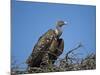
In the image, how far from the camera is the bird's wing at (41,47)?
172 cm

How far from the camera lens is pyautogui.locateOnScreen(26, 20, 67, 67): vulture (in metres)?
1.73

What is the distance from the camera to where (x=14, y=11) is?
167 centimetres

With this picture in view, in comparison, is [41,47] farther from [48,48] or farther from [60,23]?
[60,23]

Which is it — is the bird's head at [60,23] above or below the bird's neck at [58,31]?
above

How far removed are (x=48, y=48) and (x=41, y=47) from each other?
0.07 m

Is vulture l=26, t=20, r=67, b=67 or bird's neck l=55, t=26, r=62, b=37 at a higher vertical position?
bird's neck l=55, t=26, r=62, b=37

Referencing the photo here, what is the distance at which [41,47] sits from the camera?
1.75 metres

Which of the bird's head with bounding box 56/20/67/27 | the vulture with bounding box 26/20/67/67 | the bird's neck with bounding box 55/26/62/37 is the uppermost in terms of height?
the bird's head with bounding box 56/20/67/27

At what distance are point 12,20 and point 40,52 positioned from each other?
1.23 feet

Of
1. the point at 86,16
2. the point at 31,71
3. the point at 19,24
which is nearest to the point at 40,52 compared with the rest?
the point at 31,71

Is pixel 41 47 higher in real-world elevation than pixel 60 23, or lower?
lower

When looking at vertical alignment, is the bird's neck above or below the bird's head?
below

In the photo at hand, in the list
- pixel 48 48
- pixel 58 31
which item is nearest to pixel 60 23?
pixel 58 31
